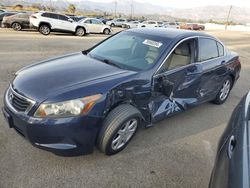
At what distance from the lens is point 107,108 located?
281cm

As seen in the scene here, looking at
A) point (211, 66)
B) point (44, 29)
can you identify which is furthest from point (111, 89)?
point (44, 29)

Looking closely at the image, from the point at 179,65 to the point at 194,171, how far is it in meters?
1.56

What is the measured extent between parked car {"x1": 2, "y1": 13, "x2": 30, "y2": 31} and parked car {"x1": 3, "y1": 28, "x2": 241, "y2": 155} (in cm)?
1684

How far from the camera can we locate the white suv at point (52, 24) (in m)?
16.9

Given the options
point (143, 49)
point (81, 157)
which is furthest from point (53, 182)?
point (143, 49)

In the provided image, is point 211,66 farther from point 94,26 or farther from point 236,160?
point 94,26

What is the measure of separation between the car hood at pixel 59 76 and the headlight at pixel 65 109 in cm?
12

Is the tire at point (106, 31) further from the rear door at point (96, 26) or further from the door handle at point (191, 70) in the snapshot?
the door handle at point (191, 70)

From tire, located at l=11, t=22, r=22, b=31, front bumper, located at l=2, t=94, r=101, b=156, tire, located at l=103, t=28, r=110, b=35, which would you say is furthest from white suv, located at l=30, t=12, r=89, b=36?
front bumper, located at l=2, t=94, r=101, b=156

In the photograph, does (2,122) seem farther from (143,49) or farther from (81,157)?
(143,49)

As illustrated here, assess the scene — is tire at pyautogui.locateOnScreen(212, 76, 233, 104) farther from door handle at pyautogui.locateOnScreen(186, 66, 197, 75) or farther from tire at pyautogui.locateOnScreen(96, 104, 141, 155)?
tire at pyautogui.locateOnScreen(96, 104, 141, 155)

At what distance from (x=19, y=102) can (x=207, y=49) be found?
327 cm

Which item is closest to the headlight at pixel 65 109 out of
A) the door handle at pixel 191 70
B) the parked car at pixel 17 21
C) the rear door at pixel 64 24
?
the door handle at pixel 191 70

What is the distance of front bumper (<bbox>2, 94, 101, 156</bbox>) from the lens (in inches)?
101
